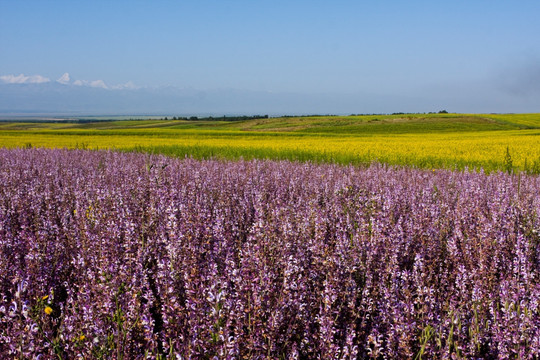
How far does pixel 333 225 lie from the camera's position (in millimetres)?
4586

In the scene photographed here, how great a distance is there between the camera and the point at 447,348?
2.09 meters

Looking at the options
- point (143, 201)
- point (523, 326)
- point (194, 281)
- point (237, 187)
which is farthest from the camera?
point (237, 187)

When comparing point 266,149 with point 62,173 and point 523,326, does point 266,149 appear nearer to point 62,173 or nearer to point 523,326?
point 62,173

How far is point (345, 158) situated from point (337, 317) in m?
12.8

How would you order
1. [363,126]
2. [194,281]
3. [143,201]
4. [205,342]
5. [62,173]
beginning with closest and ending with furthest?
[205,342]
[194,281]
[143,201]
[62,173]
[363,126]

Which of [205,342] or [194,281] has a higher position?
[194,281]

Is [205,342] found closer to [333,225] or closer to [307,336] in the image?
[307,336]

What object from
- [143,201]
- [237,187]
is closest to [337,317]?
[143,201]

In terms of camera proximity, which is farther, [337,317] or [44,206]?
[44,206]

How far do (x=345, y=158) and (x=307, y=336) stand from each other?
42.4 ft

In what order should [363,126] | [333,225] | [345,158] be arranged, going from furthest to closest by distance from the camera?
[363,126] → [345,158] → [333,225]

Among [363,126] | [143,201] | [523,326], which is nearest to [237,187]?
[143,201]

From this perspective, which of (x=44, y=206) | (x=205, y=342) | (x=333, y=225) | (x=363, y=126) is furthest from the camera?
(x=363, y=126)

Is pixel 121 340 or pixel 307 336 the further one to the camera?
pixel 307 336
